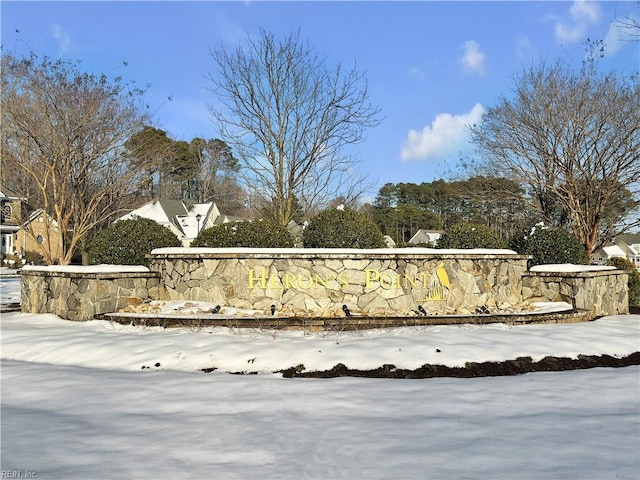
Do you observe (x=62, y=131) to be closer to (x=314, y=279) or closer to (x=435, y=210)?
(x=314, y=279)

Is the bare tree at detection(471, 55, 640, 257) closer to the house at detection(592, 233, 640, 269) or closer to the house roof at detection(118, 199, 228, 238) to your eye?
the house roof at detection(118, 199, 228, 238)

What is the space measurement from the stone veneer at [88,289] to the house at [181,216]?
1050 inches

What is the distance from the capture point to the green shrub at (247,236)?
838 cm

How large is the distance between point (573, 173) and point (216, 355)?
15423 millimetres

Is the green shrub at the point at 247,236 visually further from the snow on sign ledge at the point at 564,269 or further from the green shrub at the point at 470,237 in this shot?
the snow on sign ledge at the point at 564,269

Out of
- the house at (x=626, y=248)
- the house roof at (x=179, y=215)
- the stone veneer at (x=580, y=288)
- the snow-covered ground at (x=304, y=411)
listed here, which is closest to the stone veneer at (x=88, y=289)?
the snow-covered ground at (x=304, y=411)

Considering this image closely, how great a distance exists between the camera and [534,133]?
1596 centimetres

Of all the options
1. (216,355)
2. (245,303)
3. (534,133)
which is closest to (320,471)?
(216,355)

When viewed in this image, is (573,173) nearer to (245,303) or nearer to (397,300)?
(397,300)

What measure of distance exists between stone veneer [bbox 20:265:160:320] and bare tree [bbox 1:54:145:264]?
19.6 ft

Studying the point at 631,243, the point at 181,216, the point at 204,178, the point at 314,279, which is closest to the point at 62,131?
the point at 314,279

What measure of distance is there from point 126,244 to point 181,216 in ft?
102

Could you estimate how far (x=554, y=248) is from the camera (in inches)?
378

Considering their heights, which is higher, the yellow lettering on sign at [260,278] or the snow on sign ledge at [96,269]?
the snow on sign ledge at [96,269]
